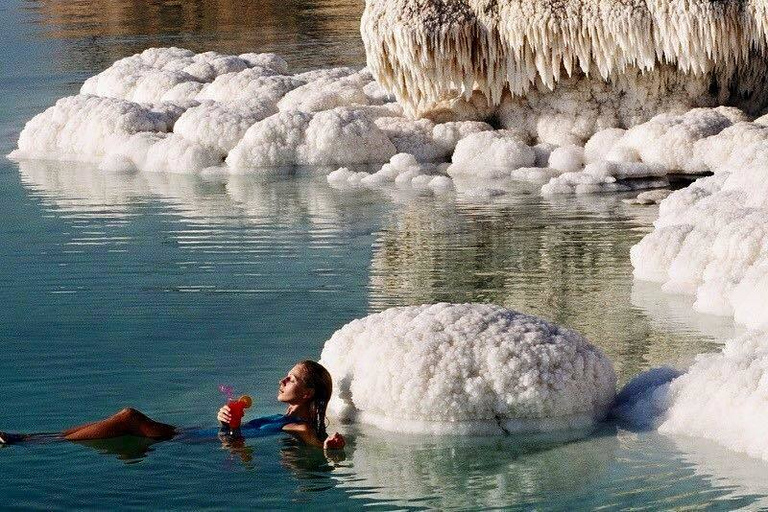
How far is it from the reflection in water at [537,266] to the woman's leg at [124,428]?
7.48 ft

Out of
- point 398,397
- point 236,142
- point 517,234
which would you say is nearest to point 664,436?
point 398,397

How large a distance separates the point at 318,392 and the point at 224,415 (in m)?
0.41

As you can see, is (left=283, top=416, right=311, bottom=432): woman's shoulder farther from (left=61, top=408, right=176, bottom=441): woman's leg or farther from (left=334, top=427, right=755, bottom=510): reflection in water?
(left=61, top=408, right=176, bottom=441): woman's leg

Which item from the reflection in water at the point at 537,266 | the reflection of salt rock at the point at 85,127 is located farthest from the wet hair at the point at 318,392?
the reflection of salt rock at the point at 85,127

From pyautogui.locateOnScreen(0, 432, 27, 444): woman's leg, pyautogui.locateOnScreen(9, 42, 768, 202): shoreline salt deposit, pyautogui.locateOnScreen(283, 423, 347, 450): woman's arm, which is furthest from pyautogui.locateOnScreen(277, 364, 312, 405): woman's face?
pyautogui.locateOnScreen(9, 42, 768, 202): shoreline salt deposit

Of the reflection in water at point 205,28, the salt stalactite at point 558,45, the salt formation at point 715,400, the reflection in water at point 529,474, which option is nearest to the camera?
the reflection in water at point 529,474

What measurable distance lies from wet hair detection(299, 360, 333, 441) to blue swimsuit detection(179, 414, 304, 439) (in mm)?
80

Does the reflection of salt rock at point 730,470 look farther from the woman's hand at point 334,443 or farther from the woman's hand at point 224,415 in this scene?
the woman's hand at point 224,415

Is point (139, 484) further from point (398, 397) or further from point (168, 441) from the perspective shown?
point (398, 397)

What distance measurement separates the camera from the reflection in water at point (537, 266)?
27.2 ft

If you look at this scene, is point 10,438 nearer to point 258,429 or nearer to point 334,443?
point 258,429

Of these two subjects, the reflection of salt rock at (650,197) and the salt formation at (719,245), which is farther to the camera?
the reflection of salt rock at (650,197)

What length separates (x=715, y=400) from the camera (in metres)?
6.38

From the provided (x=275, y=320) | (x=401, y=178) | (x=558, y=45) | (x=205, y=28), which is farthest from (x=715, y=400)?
(x=205, y=28)
